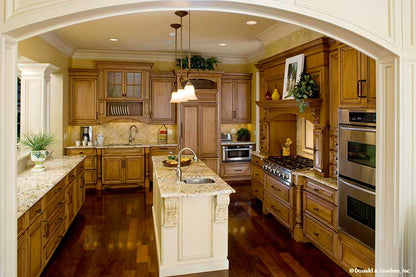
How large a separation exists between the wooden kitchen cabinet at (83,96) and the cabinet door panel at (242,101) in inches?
126

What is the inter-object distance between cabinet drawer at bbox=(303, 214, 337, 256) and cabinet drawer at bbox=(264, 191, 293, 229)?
0.29m

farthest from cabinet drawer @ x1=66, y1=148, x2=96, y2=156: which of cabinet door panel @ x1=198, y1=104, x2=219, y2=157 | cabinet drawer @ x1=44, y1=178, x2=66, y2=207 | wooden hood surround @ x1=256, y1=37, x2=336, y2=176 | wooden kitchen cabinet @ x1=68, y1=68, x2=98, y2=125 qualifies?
wooden hood surround @ x1=256, y1=37, x2=336, y2=176

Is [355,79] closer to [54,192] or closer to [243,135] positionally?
[54,192]

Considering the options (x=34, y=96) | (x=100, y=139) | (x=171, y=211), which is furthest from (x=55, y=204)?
(x=100, y=139)

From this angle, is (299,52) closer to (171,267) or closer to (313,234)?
(313,234)

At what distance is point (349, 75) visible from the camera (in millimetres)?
3064

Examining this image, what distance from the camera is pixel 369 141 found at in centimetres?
261

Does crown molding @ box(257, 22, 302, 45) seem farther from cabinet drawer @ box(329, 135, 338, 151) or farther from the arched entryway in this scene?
the arched entryway

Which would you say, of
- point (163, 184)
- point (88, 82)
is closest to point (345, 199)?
point (163, 184)

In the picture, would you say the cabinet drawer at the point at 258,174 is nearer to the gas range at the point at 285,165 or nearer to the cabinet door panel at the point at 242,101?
the gas range at the point at 285,165

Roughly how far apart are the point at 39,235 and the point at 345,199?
2.89m

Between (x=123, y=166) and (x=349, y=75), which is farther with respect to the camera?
(x=123, y=166)

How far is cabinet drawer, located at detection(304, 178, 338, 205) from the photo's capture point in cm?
319

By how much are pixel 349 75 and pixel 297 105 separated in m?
0.98
